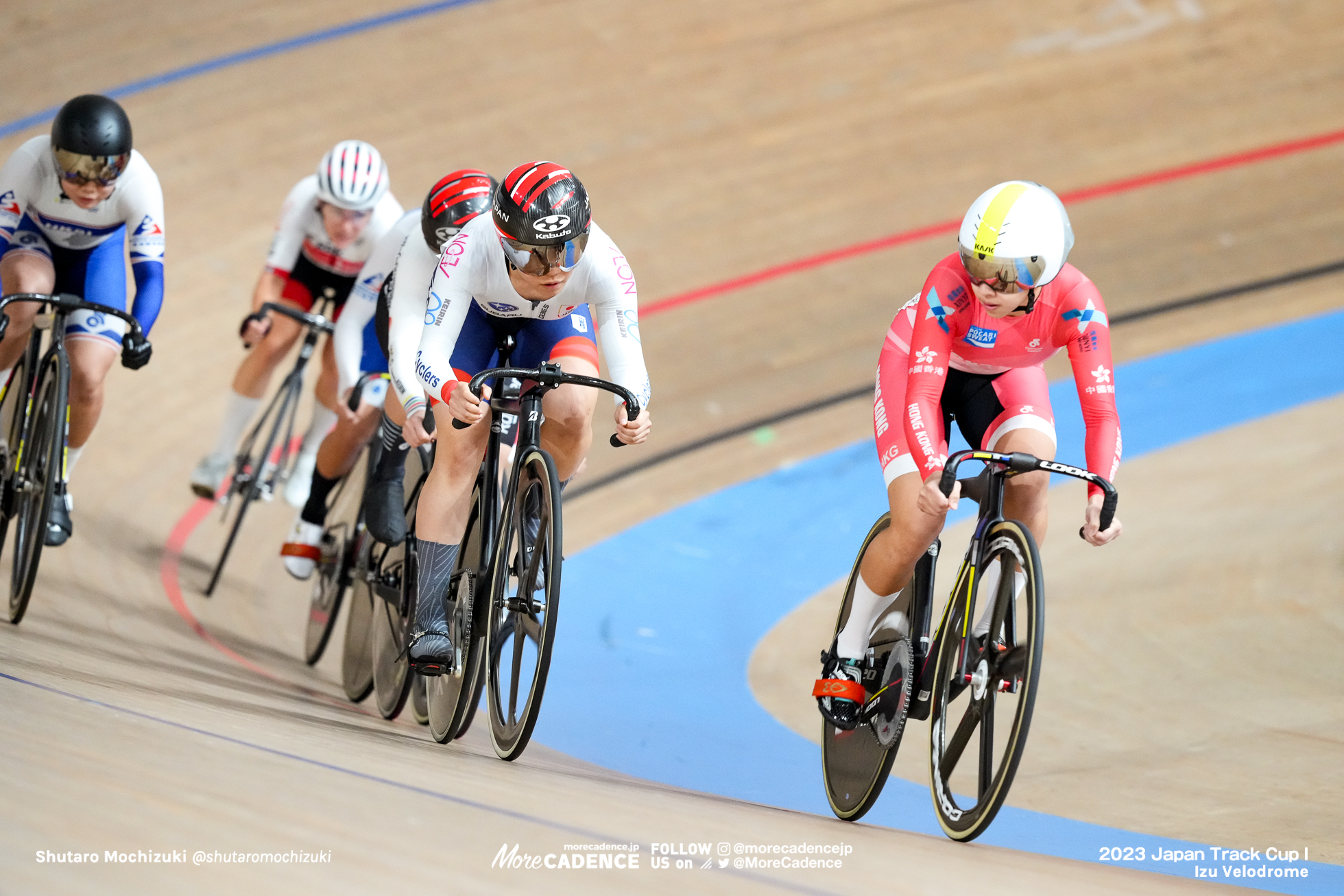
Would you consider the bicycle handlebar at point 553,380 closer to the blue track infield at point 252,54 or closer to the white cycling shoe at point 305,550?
the white cycling shoe at point 305,550

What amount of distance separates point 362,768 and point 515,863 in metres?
0.65

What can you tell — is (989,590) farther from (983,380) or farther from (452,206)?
(452,206)

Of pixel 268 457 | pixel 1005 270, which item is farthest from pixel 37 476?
pixel 1005 270

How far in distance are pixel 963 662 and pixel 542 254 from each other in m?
1.16

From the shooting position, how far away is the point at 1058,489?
17.7 feet

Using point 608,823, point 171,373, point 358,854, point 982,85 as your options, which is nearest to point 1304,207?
point 982,85

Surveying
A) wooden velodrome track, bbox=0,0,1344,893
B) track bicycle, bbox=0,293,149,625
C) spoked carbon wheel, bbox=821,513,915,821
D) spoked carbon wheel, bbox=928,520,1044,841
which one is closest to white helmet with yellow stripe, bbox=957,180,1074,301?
spoked carbon wheel, bbox=928,520,1044,841

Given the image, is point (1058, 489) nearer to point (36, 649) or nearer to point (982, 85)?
point (982, 85)

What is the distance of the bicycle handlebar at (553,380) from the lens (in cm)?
283

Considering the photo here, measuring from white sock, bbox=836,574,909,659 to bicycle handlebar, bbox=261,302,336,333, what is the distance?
223 cm

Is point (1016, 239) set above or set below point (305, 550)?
above

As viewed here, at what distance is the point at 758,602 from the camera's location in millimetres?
4793

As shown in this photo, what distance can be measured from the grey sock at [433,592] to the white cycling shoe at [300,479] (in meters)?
1.95

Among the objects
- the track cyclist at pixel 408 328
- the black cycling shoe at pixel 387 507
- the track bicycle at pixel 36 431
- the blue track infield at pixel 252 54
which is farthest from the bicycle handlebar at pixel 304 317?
the blue track infield at pixel 252 54
